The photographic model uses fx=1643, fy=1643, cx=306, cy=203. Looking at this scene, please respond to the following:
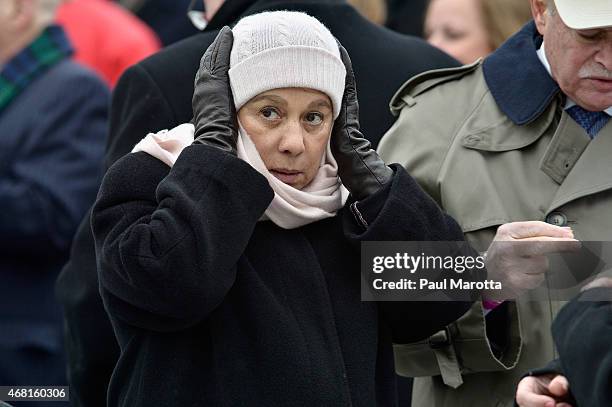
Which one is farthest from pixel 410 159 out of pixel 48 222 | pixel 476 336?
pixel 48 222

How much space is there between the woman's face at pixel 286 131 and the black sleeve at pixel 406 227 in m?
0.15

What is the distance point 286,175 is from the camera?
139 inches

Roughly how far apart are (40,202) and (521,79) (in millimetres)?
2212

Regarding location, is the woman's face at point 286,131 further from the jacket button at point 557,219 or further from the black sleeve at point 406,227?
the jacket button at point 557,219

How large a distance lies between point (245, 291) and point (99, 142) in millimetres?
2539

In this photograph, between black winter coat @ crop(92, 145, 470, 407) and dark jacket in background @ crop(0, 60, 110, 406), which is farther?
dark jacket in background @ crop(0, 60, 110, 406)

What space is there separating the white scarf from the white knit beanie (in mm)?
118

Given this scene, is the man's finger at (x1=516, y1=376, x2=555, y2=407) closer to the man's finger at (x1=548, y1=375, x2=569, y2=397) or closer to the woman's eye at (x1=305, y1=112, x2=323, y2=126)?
the man's finger at (x1=548, y1=375, x2=569, y2=397)

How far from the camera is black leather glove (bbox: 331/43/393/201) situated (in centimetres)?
358

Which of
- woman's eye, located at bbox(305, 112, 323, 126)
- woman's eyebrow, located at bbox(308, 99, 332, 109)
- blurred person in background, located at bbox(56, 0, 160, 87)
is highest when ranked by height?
woman's eyebrow, located at bbox(308, 99, 332, 109)

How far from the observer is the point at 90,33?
277 inches

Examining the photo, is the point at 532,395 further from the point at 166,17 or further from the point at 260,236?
the point at 166,17

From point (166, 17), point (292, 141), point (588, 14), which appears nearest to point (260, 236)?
point (292, 141)

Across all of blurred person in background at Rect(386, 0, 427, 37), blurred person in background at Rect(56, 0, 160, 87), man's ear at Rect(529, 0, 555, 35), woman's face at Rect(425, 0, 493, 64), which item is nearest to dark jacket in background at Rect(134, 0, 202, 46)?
blurred person in background at Rect(56, 0, 160, 87)
